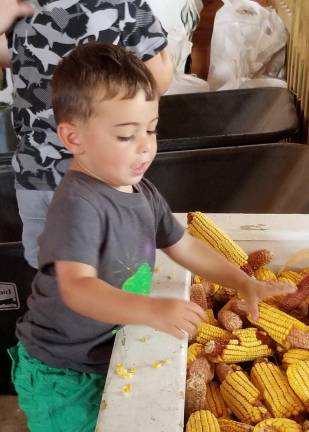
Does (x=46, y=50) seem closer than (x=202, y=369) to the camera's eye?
No

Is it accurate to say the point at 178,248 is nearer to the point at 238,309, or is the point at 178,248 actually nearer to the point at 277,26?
the point at 238,309

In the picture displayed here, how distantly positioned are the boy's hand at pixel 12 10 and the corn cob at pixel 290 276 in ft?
2.12

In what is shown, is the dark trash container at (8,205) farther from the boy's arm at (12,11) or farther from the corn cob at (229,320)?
the corn cob at (229,320)

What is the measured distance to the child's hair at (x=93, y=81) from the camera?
652 mm

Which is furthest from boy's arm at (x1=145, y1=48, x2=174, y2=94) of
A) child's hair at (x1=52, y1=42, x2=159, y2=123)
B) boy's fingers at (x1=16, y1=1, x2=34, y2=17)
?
child's hair at (x1=52, y1=42, x2=159, y2=123)

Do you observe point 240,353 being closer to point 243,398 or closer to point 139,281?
point 243,398

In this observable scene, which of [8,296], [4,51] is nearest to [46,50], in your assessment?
[4,51]

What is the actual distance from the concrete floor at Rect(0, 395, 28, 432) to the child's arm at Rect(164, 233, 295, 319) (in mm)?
785

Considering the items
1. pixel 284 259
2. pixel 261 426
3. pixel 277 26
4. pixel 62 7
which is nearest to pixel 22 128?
pixel 62 7

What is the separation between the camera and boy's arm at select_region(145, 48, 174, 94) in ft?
3.34

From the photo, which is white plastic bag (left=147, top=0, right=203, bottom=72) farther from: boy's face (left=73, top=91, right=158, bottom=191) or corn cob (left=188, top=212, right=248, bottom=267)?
boy's face (left=73, top=91, right=158, bottom=191)

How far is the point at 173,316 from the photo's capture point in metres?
0.61

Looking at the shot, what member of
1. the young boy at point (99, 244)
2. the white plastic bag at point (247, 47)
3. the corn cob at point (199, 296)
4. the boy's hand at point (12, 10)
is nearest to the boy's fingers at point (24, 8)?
the boy's hand at point (12, 10)

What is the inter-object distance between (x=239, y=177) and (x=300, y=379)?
78cm
